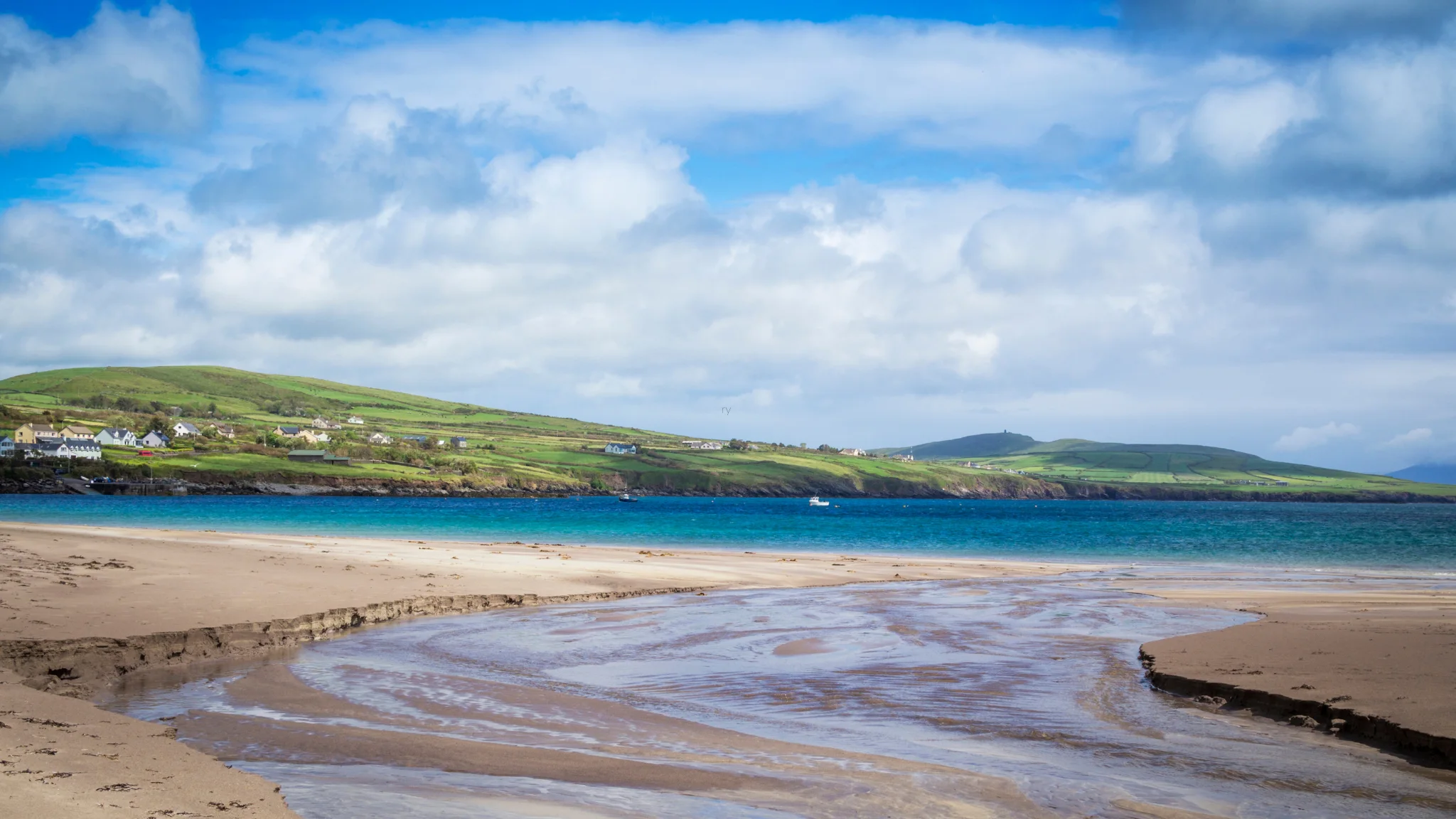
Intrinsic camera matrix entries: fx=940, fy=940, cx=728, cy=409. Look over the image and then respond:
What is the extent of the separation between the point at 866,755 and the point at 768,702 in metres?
3.29

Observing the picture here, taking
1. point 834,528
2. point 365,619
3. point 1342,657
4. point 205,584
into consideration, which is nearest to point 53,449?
point 834,528

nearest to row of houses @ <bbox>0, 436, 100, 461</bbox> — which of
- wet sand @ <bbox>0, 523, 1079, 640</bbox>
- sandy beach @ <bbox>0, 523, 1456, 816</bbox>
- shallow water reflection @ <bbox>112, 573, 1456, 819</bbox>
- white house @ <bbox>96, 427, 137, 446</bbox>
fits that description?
white house @ <bbox>96, 427, 137, 446</bbox>

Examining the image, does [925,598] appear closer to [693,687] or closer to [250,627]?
[693,687]

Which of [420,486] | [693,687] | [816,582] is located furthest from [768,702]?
[420,486]

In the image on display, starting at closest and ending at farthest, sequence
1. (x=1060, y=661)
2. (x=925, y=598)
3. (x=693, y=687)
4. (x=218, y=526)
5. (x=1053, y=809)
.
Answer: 1. (x=1053, y=809)
2. (x=693, y=687)
3. (x=1060, y=661)
4. (x=925, y=598)
5. (x=218, y=526)

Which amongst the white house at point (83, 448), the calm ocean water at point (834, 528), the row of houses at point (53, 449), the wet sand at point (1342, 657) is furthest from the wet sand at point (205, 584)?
the row of houses at point (53, 449)

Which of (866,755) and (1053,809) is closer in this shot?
(1053,809)

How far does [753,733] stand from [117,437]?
→ 590 ft

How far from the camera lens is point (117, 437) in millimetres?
158875

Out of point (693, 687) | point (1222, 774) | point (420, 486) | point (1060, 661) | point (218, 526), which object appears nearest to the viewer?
point (1222, 774)

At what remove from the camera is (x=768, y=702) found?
1399 centimetres

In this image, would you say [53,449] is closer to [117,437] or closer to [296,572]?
[117,437]

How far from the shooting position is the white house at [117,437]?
15662 cm

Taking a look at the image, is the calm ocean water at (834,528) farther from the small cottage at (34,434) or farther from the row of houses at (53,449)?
the small cottage at (34,434)
